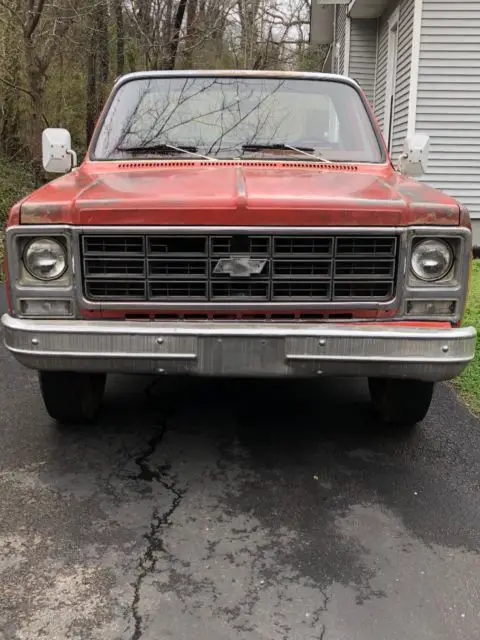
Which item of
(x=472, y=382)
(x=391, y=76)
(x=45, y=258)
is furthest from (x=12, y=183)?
(x=45, y=258)

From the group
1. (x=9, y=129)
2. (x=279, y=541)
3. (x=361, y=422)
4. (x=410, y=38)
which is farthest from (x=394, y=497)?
(x=9, y=129)

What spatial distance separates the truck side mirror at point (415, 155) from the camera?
14.2 ft

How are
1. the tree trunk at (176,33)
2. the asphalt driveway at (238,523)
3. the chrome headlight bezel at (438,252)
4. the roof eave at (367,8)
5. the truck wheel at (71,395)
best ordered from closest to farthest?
1. the asphalt driveway at (238,523)
2. the chrome headlight bezel at (438,252)
3. the truck wheel at (71,395)
4. the roof eave at (367,8)
5. the tree trunk at (176,33)

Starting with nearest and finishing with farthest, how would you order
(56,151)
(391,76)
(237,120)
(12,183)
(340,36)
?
(237,120), (56,151), (391,76), (12,183), (340,36)

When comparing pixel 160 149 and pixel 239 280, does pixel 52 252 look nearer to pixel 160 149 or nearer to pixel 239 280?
pixel 239 280

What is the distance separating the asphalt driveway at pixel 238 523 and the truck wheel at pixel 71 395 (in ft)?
0.33

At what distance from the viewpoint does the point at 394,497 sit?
314 centimetres

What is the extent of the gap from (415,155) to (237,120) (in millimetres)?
1190

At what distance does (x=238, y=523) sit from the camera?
2.90 m

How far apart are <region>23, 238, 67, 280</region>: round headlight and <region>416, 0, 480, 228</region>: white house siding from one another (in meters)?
8.27

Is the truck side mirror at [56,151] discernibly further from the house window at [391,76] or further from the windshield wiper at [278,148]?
the house window at [391,76]

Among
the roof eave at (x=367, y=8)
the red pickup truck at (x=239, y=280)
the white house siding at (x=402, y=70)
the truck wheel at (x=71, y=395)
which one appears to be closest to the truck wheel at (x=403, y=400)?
the red pickup truck at (x=239, y=280)

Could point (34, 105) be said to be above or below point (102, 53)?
below

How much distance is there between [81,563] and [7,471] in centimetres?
96
